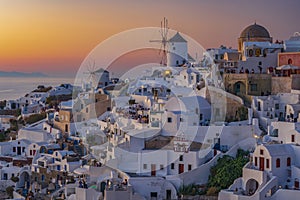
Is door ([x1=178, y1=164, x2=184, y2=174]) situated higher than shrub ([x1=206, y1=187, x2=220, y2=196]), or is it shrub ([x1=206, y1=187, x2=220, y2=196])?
door ([x1=178, y1=164, x2=184, y2=174])

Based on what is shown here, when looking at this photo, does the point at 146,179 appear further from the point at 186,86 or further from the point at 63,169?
the point at 186,86

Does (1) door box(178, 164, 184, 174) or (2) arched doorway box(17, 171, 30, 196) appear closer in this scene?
(1) door box(178, 164, 184, 174)

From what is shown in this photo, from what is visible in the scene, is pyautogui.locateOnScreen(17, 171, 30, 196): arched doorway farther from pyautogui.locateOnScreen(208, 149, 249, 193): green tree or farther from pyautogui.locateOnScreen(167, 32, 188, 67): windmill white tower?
pyautogui.locateOnScreen(167, 32, 188, 67): windmill white tower

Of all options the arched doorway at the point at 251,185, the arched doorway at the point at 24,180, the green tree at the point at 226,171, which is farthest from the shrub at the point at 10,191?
the arched doorway at the point at 251,185

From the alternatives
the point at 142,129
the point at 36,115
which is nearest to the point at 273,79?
the point at 142,129

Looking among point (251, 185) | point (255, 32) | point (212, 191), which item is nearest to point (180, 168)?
point (212, 191)

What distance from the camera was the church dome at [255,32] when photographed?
24.2 metres

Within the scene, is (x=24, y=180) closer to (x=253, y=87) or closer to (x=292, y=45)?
(x=253, y=87)

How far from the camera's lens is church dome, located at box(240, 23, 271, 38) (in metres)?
24.2

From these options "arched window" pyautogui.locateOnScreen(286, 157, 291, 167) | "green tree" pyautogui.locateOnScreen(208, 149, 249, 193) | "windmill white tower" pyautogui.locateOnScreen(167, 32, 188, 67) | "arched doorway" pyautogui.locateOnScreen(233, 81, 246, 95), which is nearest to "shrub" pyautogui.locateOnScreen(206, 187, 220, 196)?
"green tree" pyautogui.locateOnScreen(208, 149, 249, 193)

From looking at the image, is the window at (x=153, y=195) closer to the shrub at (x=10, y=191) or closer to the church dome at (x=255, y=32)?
the shrub at (x=10, y=191)

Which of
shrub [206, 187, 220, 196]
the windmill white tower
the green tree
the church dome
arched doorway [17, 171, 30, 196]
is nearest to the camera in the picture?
shrub [206, 187, 220, 196]

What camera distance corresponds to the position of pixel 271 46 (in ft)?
73.7

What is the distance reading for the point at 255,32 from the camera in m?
24.2
